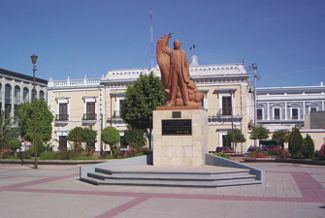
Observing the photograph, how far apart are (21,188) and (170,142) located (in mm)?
5482

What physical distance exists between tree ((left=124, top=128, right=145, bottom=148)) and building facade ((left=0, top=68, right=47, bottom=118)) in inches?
748

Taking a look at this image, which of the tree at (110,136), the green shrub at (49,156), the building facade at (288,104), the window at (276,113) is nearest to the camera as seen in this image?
the green shrub at (49,156)

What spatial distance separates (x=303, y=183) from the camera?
12984 mm

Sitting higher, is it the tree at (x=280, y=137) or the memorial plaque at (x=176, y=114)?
the memorial plaque at (x=176, y=114)

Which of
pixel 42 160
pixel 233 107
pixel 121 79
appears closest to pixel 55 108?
pixel 121 79

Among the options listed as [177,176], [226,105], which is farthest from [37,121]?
[177,176]

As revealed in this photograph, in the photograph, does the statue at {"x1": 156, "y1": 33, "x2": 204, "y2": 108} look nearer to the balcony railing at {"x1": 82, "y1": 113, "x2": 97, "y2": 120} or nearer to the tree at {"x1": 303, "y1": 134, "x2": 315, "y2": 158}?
the tree at {"x1": 303, "y1": 134, "x2": 315, "y2": 158}

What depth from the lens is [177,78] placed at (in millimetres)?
15422

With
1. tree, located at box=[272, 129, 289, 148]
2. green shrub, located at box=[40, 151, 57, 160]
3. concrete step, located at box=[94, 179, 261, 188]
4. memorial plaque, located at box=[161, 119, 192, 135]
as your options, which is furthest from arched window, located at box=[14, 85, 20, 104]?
concrete step, located at box=[94, 179, 261, 188]

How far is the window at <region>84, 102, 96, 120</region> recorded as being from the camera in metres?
47.2

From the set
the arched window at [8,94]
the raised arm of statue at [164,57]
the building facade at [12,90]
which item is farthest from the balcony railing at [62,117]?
the raised arm of statue at [164,57]

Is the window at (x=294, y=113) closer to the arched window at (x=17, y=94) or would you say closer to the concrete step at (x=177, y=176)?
the arched window at (x=17, y=94)

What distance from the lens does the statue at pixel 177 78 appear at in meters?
15.3

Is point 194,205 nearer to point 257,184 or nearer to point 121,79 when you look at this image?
point 257,184
